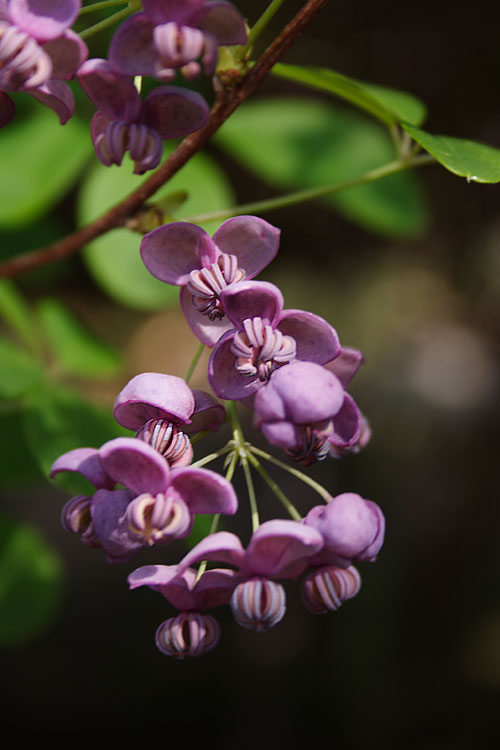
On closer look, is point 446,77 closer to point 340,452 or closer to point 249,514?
point 249,514

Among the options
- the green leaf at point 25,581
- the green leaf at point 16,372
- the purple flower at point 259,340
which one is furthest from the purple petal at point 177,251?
the green leaf at point 25,581

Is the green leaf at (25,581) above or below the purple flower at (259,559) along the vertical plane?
below

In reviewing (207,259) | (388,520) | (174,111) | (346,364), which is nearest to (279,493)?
(346,364)

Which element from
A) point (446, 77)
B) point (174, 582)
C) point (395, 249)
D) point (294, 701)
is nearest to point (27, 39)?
point (174, 582)

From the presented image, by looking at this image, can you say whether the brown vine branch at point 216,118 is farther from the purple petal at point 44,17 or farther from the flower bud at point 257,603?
the flower bud at point 257,603

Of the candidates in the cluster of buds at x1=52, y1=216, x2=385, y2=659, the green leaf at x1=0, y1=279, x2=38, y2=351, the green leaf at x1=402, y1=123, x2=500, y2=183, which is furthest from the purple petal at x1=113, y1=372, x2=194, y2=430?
the green leaf at x1=0, y1=279, x2=38, y2=351

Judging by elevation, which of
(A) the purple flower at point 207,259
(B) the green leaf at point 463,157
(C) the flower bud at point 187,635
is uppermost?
(B) the green leaf at point 463,157

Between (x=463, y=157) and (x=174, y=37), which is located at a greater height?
(x=174, y=37)

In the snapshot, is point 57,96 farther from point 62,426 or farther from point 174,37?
point 62,426
